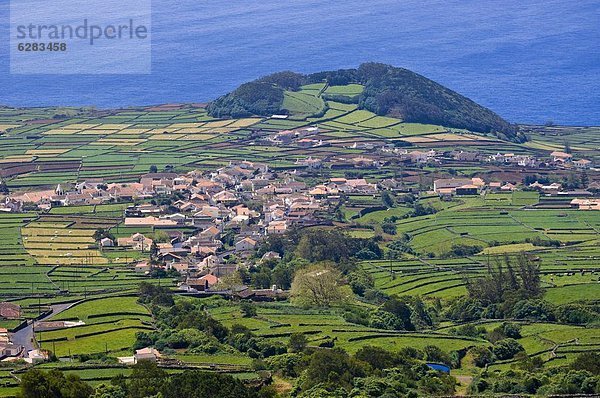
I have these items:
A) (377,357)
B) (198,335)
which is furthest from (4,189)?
(377,357)

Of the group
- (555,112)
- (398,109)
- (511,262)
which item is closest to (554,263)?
(511,262)

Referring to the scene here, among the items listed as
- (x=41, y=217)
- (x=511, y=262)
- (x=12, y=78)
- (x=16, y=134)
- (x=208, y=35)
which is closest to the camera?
(x=511, y=262)

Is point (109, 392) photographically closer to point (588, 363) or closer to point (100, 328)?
point (100, 328)

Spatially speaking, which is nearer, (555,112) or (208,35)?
(555,112)

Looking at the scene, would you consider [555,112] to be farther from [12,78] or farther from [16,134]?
[12,78]

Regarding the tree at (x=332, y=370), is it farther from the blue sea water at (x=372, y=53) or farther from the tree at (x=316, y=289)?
the blue sea water at (x=372, y=53)

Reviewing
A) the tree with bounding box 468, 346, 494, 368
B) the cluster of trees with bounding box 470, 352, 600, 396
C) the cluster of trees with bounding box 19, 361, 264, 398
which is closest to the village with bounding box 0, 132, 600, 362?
the tree with bounding box 468, 346, 494, 368
